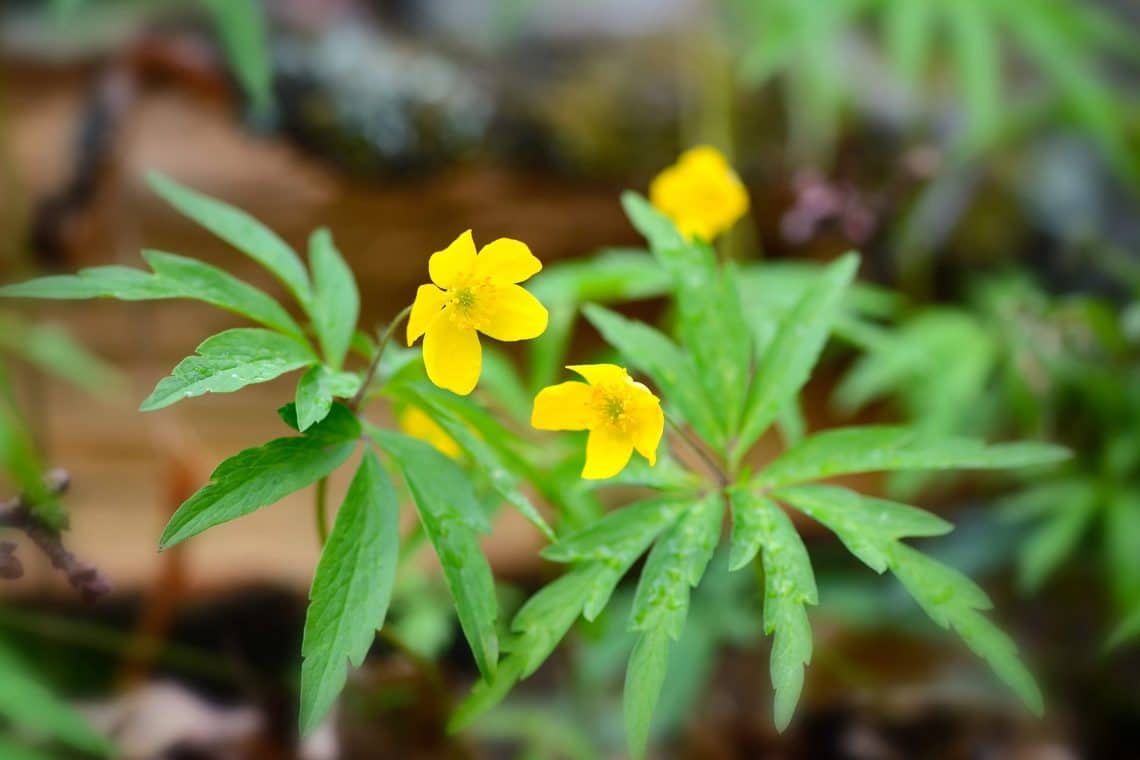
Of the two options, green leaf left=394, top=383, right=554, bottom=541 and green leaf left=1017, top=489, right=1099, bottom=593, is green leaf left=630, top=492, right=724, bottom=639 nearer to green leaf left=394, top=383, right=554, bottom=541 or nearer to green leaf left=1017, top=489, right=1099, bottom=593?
green leaf left=394, top=383, right=554, bottom=541

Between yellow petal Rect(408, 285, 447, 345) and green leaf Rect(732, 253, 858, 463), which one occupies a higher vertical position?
yellow petal Rect(408, 285, 447, 345)

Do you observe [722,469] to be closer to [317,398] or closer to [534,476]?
[534,476]

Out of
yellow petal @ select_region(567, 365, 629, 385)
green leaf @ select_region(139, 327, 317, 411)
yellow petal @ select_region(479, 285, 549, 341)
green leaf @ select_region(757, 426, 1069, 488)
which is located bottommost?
green leaf @ select_region(757, 426, 1069, 488)

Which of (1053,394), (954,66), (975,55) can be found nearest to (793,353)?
(1053,394)

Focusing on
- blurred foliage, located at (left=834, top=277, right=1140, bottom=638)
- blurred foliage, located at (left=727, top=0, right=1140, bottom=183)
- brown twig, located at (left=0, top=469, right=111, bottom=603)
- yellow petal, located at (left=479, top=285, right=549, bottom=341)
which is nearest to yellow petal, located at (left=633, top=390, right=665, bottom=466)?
yellow petal, located at (left=479, top=285, right=549, bottom=341)

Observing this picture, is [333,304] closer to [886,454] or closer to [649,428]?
[649,428]

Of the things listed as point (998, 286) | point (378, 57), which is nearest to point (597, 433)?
point (998, 286)

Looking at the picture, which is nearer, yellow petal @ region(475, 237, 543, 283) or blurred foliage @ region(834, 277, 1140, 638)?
yellow petal @ region(475, 237, 543, 283)

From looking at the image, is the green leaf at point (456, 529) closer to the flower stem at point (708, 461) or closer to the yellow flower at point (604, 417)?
the yellow flower at point (604, 417)
